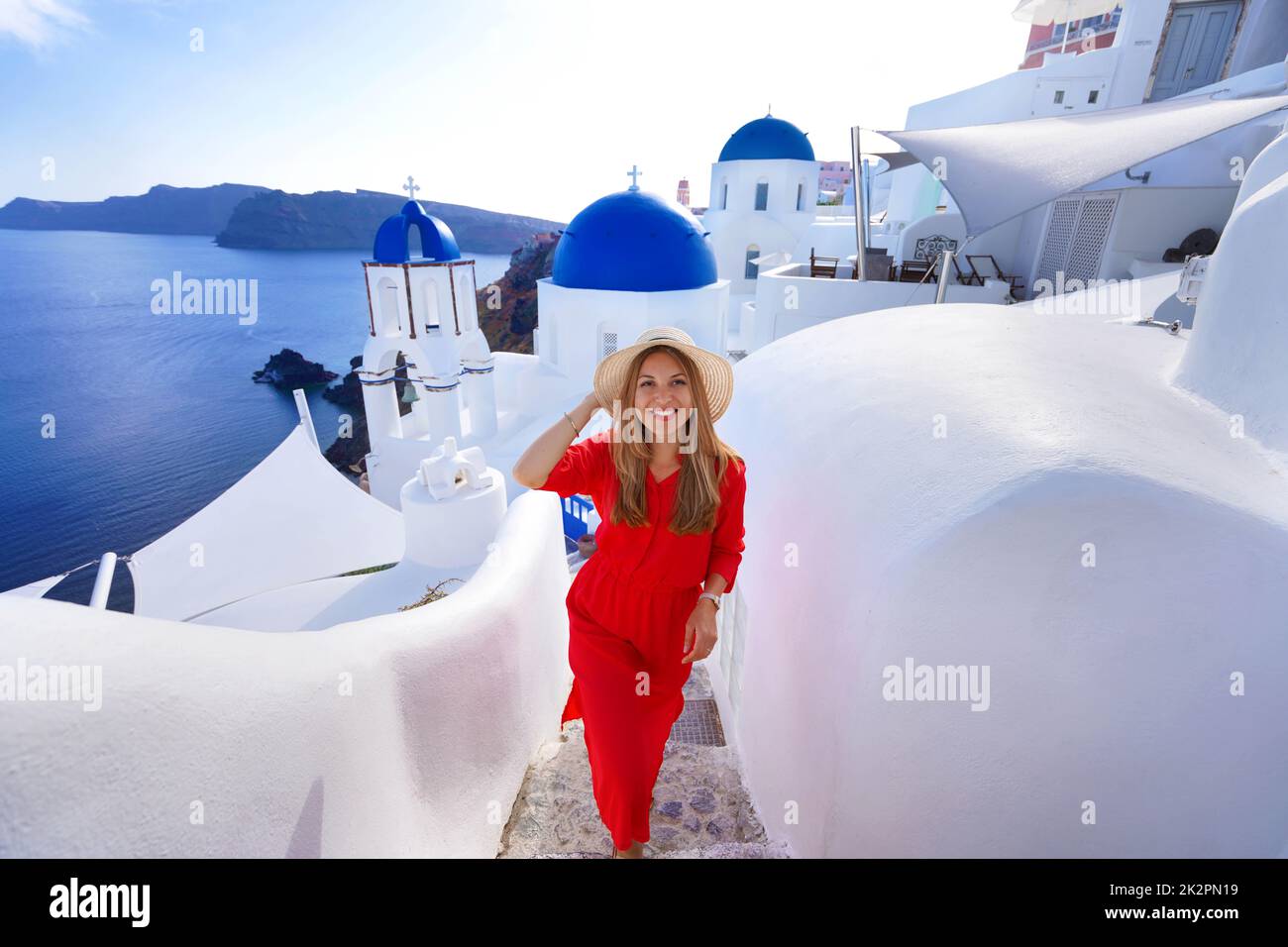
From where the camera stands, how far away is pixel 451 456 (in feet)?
22.3

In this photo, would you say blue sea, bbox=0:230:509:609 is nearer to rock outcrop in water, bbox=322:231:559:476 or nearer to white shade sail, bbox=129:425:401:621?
rock outcrop in water, bbox=322:231:559:476

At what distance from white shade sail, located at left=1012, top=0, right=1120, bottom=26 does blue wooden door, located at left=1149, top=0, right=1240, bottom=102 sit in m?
1.61

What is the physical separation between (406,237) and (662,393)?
11357 mm

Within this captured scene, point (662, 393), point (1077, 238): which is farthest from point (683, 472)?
point (1077, 238)

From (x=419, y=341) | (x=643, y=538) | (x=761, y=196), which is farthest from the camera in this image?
(x=761, y=196)

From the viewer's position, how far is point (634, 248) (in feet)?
41.7

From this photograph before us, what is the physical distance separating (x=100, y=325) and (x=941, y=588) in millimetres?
71311

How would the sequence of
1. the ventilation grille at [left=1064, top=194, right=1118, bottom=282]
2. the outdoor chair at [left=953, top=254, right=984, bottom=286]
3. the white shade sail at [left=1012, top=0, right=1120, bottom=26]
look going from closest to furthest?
the ventilation grille at [left=1064, top=194, right=1118, bottom=282] < the outdoor chair at [left=953, top=254, right=984, bottom=286] < the white shade sail at [left=1012, top=0, right=1120, bottom=26]

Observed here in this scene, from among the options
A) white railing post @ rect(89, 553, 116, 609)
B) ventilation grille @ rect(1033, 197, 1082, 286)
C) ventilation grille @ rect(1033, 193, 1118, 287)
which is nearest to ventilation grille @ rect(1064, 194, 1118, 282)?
ventilation grille @ rect(1033, 193, 1118, 287)

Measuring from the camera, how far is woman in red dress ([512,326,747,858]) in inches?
75.6

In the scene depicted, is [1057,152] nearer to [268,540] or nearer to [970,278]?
[970,278]

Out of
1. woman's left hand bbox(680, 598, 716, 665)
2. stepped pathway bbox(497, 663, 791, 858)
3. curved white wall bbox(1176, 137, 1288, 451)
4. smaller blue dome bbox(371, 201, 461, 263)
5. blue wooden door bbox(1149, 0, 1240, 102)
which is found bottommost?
stepped pathway bbox(497, 663, 791, 858)

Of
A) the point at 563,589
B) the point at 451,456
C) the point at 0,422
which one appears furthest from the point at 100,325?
the point at 563,589
